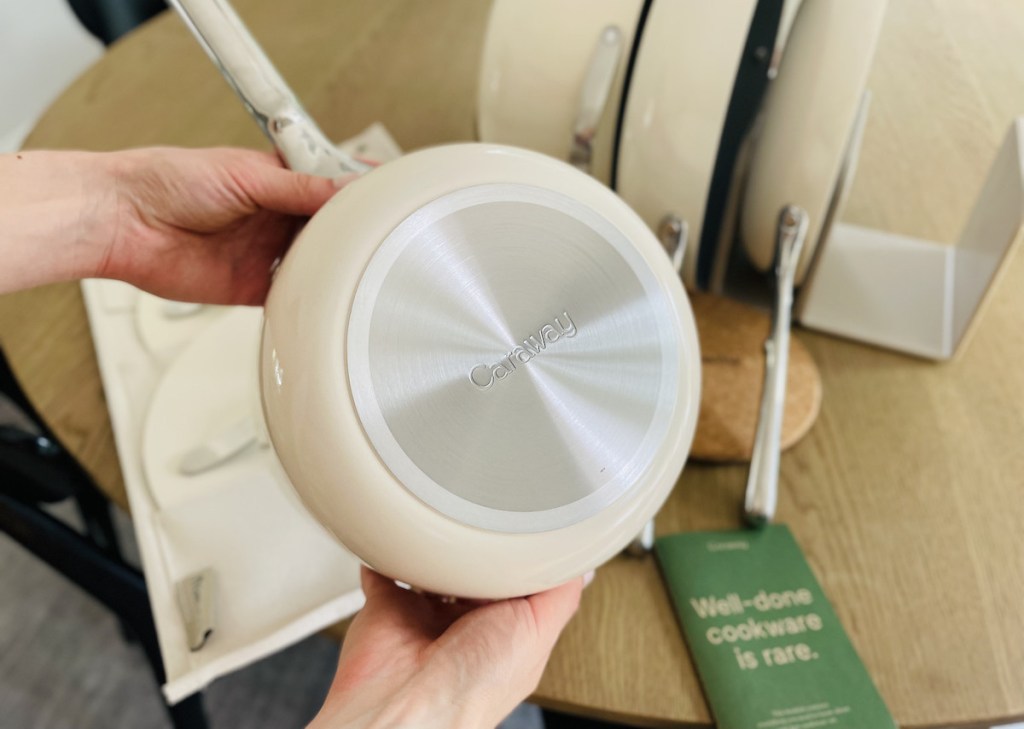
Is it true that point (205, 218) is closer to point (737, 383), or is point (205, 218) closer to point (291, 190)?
point (291, 190)

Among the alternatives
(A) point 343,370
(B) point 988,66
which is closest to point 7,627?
(A) point 343,370

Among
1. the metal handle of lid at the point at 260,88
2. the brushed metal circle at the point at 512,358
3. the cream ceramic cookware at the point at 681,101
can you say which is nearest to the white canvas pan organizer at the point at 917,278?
the cream ceramic cookware at the point at 681,101

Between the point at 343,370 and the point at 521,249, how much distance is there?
11cm

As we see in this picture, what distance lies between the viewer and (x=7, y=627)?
1159 millimetres

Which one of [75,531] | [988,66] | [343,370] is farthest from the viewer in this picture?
[988,66]

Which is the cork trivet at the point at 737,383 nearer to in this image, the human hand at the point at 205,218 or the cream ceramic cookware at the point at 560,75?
the cream ceramic cookware at the point at 560,75

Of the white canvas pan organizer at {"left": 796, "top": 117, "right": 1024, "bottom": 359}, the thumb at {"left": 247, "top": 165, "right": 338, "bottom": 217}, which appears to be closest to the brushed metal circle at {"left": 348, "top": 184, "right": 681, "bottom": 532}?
the thumb at {"left": 247, "top": 165, "right": 338, "bottom": 217}

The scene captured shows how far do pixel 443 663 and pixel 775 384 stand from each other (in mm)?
321

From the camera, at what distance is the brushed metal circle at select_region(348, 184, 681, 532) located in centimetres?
38

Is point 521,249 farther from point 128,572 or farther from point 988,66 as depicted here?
point 988,66

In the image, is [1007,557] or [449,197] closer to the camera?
[449,197]

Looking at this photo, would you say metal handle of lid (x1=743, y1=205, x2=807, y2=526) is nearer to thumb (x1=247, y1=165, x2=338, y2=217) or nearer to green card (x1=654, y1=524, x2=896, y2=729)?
green card (x1=654, y1=524, x2=896, y2=729)

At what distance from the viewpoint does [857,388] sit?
0.65 metres

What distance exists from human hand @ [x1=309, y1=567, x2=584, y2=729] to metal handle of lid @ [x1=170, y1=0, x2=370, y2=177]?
0.93 feet
